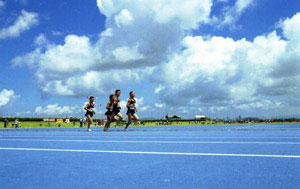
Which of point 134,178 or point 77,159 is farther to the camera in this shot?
point 77,159

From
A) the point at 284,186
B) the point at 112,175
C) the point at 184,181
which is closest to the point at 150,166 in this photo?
the point at 112,175

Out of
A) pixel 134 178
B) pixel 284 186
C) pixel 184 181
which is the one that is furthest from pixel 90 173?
pixel 284 186

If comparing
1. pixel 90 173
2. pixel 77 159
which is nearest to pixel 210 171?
pixel 90 173

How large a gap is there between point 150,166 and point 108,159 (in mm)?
971

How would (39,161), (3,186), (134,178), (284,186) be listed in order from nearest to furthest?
(284,186), (3,186), (134,178), (39,161)

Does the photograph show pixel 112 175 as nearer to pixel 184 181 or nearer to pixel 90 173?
pixel 90 173

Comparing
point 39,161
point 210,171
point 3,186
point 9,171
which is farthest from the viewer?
point 39,161

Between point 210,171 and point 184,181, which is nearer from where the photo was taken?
point 184,181

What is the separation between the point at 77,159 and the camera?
15.5 ft

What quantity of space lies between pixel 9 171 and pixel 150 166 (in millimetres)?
1815

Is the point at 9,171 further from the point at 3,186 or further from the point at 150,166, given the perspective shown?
the point at 150,166

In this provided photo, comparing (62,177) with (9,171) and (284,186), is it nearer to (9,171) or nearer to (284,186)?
(9,171)

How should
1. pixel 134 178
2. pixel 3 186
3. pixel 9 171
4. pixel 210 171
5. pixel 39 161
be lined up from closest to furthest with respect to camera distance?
pixel 3 186, pixel 134 178, pixel 210 171, pixel 9 171, pixel 39 161

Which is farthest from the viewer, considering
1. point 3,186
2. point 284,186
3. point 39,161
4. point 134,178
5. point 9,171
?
point 39,161
